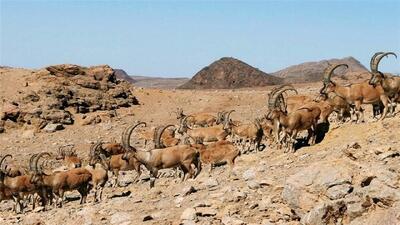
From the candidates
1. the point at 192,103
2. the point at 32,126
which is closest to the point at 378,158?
the point at 32,126

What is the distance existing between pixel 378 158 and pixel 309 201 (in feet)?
6.37

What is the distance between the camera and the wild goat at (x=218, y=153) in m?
17.5

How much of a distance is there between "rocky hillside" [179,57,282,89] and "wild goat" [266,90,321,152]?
46.5 meters

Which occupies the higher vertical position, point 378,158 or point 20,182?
point 378,158

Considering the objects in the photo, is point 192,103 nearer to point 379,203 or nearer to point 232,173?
point 232,173

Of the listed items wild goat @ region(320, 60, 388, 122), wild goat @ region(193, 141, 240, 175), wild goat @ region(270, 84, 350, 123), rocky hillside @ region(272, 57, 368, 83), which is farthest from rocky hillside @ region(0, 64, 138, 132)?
rocky hillside @ region(272, 57, 368, 83)

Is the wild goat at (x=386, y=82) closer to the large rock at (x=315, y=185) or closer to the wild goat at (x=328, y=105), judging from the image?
the wild goat at (x=328, y=105)

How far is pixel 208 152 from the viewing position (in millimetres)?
17938

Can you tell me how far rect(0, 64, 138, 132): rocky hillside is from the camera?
3419 centimetres

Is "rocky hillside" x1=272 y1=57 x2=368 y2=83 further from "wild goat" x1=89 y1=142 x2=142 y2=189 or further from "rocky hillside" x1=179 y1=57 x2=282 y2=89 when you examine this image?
"wild goat" x1=89 y1=142 x2=142 y2=189

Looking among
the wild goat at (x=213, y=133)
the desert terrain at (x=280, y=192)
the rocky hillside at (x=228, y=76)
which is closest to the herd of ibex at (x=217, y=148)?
the desert terrain at (x=280, y=192)

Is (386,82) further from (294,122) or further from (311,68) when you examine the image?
(311,68)

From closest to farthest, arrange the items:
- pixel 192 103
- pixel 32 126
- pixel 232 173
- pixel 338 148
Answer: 1. pixel 338 148
2. pixel 232 173
3. pixel 32 126
4. pixel 192 103

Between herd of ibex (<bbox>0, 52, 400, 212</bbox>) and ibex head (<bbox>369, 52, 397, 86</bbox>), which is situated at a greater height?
ibex head (<bbox>369, 52, 397, 86</bbox>)
